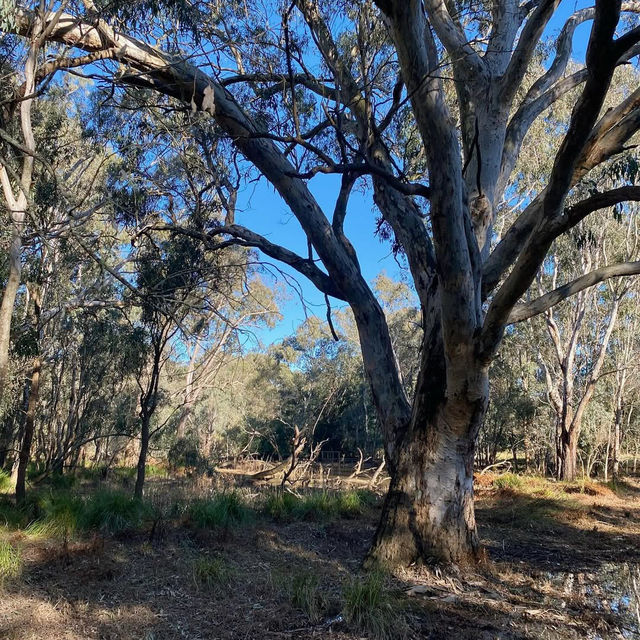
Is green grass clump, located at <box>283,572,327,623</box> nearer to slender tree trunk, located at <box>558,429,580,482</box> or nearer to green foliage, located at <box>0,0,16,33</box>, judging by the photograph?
green foliage, located at <box>0,0,16,33</box>

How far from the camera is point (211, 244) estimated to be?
7.21 meters

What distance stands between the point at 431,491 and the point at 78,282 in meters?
11.4

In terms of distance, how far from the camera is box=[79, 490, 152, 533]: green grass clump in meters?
6.26

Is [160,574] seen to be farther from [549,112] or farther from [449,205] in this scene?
[549,112]

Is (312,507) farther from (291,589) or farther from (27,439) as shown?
(27,439)

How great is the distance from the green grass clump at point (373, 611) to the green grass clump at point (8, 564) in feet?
8.62

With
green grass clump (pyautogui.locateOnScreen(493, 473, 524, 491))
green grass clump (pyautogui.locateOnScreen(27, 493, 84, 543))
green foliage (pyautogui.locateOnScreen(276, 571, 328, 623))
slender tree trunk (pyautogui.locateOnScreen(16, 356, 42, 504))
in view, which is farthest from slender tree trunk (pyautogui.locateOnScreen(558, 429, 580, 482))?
slender tree trunk (pyautogui.locateOnScreen(16, 356, 42, 504))

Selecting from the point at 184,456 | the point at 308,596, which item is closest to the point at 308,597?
the point at 308,596

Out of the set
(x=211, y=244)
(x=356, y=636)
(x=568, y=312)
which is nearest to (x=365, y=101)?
(x=211, y=244)

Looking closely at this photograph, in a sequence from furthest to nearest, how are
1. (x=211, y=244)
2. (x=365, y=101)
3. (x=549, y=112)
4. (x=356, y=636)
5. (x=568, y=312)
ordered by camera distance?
1. (x=568, y=312)
2. (x=549, y=112)
3. (x=211, y=244)
4. (x=365, y=101)
5. (x=356, y=636)

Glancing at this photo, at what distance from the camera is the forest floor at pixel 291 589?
351 centimetres

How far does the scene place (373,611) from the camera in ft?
11.7

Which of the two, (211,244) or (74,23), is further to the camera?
(211,244)

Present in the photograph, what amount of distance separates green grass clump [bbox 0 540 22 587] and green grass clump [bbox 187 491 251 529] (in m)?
2.34
